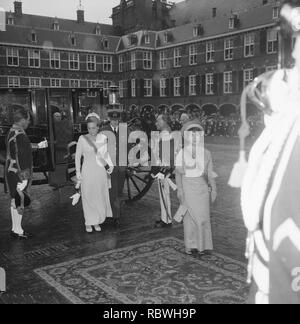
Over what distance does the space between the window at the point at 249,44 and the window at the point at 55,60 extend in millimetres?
18230

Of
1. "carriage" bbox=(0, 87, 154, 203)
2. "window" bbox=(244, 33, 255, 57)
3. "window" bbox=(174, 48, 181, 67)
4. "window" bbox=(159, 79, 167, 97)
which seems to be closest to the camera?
"carriage" bbox=(0, 87, 154, 203)

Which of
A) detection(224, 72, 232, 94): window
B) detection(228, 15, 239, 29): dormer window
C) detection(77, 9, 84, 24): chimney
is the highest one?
detection(77, 9, 84, 24): chimney

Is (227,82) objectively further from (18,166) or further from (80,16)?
(18,166)

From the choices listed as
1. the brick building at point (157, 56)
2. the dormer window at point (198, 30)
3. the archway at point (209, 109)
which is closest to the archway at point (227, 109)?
the brick building at point (157, 56)

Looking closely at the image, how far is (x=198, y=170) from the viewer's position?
4.61 meters

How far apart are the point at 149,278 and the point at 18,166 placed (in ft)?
8.25

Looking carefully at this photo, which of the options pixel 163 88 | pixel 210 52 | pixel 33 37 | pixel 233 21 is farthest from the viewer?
pixel 163 88

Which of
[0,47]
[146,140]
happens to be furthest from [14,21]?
[146,140]

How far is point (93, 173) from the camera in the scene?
222 inches

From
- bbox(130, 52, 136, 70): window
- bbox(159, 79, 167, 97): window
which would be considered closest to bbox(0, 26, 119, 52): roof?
bbox(130, 52, 136, 70): window

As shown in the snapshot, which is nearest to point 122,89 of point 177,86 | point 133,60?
point 133,60

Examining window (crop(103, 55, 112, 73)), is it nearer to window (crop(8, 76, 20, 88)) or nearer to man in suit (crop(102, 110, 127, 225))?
window (crop(8, 76, 20, 88))

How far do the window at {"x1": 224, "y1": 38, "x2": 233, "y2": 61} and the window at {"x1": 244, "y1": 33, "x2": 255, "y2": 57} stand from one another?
1474 millimetres

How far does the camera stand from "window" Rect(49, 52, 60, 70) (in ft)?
121
